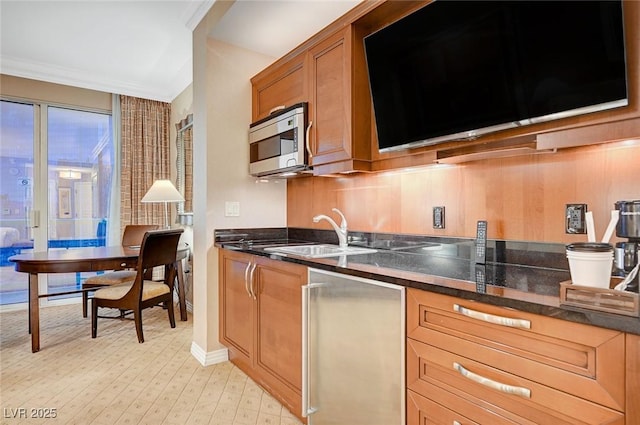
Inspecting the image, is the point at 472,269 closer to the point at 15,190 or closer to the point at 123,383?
the point at 123,383

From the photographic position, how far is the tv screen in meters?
1.12

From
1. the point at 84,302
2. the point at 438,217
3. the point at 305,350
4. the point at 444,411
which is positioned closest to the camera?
the point at 444,411

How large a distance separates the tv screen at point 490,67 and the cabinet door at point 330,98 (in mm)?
199

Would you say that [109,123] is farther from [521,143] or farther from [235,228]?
[521,143]

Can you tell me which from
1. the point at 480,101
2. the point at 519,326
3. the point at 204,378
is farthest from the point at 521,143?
the point at 204,378

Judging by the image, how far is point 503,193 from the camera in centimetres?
167

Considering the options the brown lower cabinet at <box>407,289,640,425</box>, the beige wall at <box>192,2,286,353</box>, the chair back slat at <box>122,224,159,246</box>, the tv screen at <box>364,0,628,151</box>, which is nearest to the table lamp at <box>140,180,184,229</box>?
the chair back slat at <box>122,224,159,246</box>

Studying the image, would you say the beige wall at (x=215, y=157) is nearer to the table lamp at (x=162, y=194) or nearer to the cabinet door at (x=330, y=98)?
the cabinet door at (x=330, y=98)

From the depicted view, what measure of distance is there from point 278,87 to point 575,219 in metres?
2.03

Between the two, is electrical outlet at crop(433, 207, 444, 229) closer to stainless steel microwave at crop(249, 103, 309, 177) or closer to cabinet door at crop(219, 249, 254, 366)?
stainless steel microwave at crop(249, 103, 309, 177)

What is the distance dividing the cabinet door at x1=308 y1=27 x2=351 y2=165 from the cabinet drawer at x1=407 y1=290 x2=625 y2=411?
42.2 inches

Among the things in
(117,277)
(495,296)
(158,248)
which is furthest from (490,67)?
(117,277)

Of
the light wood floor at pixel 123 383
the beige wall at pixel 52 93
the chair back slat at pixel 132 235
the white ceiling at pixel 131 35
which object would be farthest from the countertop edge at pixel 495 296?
the beige wall at pixel 52 93

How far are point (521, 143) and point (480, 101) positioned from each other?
0.76 feet
